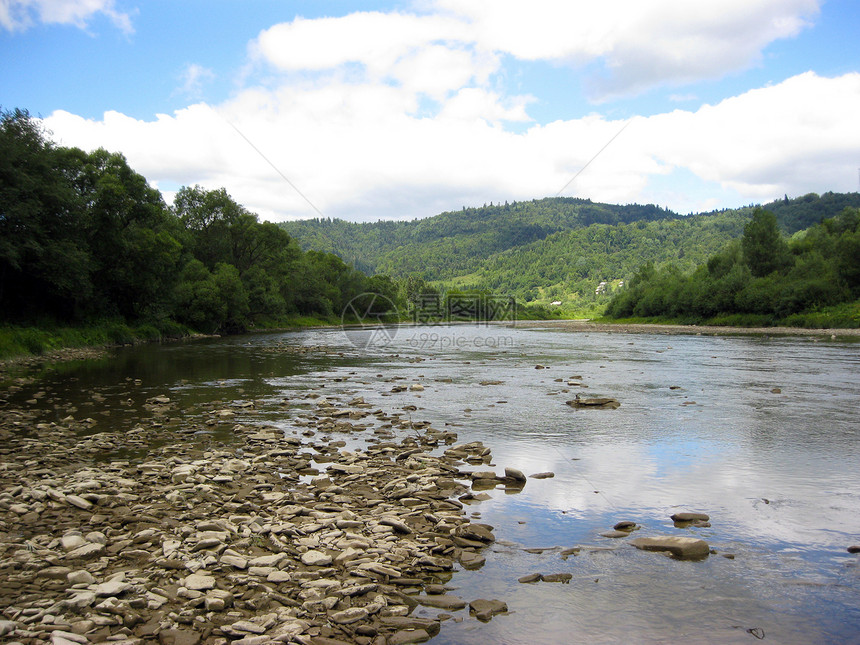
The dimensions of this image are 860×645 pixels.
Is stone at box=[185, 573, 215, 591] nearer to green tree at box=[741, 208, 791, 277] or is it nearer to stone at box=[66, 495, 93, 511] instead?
stone at box=[66, 495, 93, 511]

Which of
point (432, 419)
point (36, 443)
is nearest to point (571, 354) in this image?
point (432, 419)

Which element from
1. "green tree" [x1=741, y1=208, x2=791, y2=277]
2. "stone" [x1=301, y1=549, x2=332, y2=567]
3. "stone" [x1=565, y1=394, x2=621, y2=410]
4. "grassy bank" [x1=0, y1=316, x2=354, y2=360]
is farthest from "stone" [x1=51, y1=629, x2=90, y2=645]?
"green tree" [x1=741, y1=208, x2=791, y2=277]

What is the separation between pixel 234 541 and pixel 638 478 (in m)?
8.36

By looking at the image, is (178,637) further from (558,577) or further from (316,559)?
(558,577)

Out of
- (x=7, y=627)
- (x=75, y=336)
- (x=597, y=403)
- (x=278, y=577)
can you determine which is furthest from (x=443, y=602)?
(x=75, y=336)

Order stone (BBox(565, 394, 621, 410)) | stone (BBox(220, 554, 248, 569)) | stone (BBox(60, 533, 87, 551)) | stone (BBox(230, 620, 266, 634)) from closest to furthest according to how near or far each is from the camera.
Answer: stone (BBox(230, 620, 266, 634)) < stone (BBox(220, 554, 248, 569)) < stone (BBox(60, 533, 87, 551)) < stone (BBox(565, 394, 621, 410))

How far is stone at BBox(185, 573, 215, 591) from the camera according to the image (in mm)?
6516

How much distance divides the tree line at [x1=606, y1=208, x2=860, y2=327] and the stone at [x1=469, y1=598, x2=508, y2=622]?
263 feet

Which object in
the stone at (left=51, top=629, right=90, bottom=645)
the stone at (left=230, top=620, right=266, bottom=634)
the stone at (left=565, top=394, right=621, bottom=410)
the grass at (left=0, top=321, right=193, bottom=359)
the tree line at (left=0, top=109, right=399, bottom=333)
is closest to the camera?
the stone at (left=51, top=629, right=90, bottom=645)

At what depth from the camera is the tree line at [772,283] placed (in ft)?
249

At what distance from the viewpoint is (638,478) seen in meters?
11.9

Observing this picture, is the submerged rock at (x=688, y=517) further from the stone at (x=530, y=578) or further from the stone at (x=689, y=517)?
the stone at (x=530, y=578)

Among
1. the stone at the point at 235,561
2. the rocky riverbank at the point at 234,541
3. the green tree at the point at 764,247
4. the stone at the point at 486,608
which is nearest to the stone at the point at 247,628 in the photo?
the rocky riverbank at the point at 234,541

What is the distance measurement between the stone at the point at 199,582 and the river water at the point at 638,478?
8.47 ft
